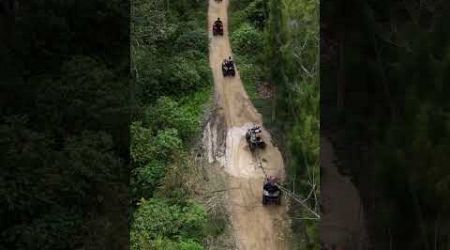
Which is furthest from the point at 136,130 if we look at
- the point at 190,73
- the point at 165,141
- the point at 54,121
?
the point at 190,73

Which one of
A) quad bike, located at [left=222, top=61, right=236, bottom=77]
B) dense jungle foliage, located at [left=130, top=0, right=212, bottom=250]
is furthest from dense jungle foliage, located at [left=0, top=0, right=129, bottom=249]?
quad bike, located at [left=222, top=61, right=236, bottom=77]

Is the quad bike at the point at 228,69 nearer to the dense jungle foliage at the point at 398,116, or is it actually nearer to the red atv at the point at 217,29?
the red atv at the point at 217,29

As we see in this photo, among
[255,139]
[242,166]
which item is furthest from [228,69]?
[242,166]

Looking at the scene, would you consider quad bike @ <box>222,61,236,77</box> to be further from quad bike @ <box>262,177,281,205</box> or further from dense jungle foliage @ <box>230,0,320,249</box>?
quad bike @ <box>262,177,281,205</box>

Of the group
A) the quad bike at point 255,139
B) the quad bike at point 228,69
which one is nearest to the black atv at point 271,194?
the quad bike at point 255,139

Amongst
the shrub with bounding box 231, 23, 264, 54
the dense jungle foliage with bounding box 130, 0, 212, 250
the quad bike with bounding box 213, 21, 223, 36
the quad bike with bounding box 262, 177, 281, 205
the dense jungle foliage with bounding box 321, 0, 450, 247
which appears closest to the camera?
the dense jungle foliage with bounding box 321, 0, 450, 247

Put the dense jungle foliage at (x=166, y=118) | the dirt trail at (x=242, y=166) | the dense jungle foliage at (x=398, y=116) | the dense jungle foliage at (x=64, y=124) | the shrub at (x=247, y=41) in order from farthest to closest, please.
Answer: the shrub at (x=247, y=41), the dirt trail at (x=242, y=166), the dense jungle foliage at (x=166, y=118), the dense jungle foliage at (x=64, y=124), the dense jungle foliage at (x=398, y=116)
